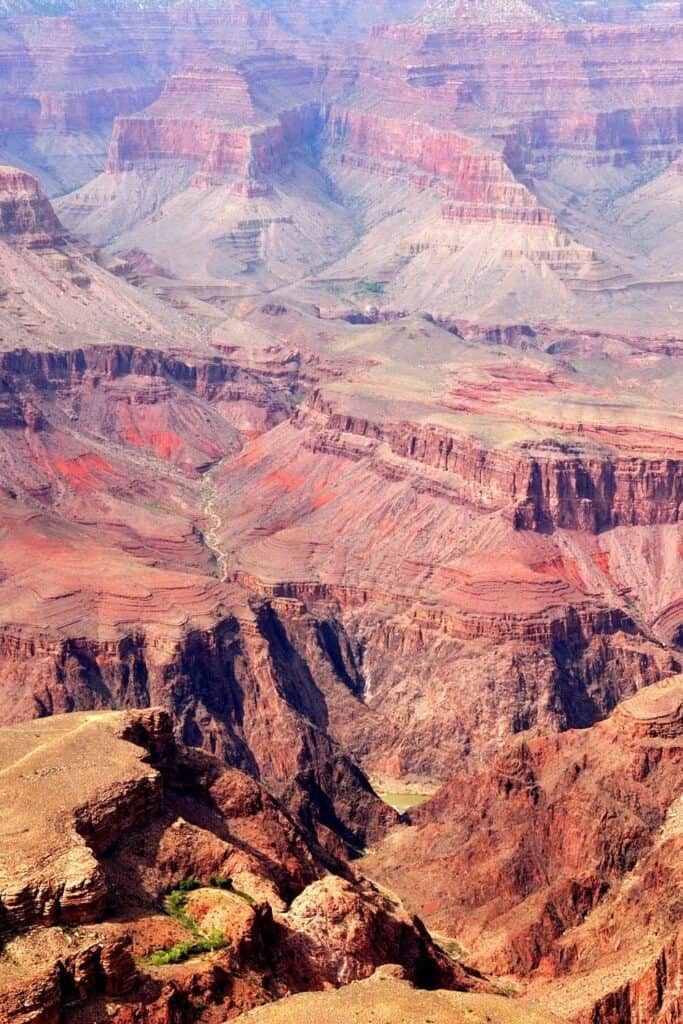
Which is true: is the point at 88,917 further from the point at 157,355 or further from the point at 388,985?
the point at 157,355

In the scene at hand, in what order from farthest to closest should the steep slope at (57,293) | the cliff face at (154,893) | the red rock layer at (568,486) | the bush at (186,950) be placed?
the steep slope at (57,293) → the red rock layer at (568,486) → the bush at (186,950) → the cliff face at (154,893)

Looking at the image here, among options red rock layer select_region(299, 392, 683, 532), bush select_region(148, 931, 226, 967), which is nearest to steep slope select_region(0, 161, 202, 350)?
red rock layer select_region(299, 392, 683, 532)

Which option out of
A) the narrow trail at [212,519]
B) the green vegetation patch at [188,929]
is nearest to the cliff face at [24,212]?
the narrow trail at [212,519]

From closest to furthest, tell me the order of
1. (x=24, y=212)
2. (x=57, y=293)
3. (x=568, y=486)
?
(x=568, y=486), (x=57, y=293), (x=24, y=212)

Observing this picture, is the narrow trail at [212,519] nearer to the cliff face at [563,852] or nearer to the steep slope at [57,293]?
the steep slope at [57,293]

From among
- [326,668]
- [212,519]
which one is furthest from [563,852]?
[212,519]

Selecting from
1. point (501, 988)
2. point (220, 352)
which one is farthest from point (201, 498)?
point (501, 988)

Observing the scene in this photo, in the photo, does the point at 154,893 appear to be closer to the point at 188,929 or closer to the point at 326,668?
the point at 188,929

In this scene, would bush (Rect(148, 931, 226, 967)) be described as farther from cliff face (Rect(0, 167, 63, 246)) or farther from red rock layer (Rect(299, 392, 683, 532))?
cliff face (Rect(0, 167, 63, 246))
